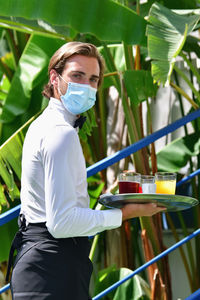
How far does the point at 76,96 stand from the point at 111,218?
1.35 feet

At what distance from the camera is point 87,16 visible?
3316 mm

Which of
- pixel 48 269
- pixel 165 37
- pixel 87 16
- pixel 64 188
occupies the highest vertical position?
pixel 87 16

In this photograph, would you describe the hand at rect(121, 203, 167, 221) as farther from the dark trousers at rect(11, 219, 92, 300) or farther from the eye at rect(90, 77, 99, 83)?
the eye at rect(90, 77, 99, 83)

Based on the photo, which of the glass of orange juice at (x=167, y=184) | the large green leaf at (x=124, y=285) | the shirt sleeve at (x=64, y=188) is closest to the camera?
the shirt sleeve at (x=64, y=188)

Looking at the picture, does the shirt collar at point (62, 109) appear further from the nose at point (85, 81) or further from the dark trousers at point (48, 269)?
the dark trousers at point (48, 269)

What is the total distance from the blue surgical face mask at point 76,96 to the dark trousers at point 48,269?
0.41 meters

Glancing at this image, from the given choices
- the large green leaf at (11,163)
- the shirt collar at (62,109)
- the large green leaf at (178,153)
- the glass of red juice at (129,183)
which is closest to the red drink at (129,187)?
the glass of red juice at (129,183)

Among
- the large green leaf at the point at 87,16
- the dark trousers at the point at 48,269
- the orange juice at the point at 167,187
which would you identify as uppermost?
the large green leaf at the point at 87,16

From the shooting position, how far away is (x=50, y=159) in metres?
1.75

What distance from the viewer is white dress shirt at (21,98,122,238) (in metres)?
1.74

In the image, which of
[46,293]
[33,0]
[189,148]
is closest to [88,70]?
[46,293]

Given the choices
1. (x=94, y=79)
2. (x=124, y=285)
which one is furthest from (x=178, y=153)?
(x=94, y=79)

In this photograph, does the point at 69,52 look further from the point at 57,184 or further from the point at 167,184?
the point at 167,184

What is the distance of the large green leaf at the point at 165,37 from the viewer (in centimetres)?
298
